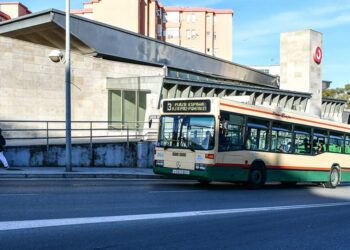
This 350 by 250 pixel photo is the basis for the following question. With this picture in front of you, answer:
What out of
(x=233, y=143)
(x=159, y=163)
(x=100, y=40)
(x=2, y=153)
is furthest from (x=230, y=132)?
(x=100, y=40)

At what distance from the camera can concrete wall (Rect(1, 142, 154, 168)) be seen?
19.3 metres

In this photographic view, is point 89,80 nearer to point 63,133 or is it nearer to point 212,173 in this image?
point 63,133

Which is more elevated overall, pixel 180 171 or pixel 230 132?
pixel 230 132

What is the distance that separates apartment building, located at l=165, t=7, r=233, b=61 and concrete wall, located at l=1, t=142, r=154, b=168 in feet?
263

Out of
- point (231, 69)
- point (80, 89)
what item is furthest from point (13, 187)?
point (231, 69)

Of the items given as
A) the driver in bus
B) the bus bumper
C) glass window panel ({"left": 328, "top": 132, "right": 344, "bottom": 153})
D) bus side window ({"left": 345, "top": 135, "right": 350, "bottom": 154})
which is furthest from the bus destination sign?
bus side window ({"left": 345, "top": 135, "right": 350, "bottom": 154})

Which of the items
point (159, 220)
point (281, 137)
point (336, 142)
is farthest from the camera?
point (336, 142)

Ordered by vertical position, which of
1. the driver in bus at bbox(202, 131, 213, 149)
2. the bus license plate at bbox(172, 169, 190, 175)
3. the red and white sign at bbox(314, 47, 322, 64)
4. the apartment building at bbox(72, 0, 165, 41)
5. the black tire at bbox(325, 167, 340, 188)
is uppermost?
the apartment building at bbox(72, 0, 165, 41)

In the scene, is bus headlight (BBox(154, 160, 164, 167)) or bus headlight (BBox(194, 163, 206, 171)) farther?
bus headlight (BBox(154, 160, 164, 167))

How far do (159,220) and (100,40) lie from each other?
22.8 metres

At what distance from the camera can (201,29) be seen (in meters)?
103

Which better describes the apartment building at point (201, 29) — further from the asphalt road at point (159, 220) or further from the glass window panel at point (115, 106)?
the asphalt road at point (159, 220)

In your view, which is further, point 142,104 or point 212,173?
point 142,104

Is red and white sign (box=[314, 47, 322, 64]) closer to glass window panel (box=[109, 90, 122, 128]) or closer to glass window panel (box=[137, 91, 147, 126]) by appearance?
glass window panel (box=[137, 91, 147, 126])
